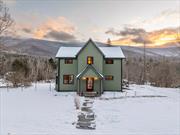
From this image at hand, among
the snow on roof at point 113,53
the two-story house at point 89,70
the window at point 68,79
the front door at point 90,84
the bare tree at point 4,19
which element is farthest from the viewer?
the snow on roof at point 113,53

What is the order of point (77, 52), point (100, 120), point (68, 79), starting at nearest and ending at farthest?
point (100, 120)
point (68, 79)
point (77, 52)

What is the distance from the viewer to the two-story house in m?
29.1

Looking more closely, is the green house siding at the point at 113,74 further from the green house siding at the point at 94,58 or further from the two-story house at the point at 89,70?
the green house siding at the point at 94,58

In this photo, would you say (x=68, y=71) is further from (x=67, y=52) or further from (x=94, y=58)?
(x=94, y=58)

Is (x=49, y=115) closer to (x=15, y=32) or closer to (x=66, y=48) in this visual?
(x=15, y=32)

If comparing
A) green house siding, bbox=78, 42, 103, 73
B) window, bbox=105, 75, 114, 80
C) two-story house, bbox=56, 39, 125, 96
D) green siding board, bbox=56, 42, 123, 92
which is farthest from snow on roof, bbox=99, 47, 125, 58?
window, bbox=105, 75, 114, 80

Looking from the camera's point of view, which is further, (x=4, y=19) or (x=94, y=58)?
(x=94, y=58)

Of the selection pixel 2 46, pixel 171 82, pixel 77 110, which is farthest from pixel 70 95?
pixel 171 82

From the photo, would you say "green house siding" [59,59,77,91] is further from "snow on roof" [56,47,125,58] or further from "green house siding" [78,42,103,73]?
"green house siding" [78,42,103,73]

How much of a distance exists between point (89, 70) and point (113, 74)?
4.07 m

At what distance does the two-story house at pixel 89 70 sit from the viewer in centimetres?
2908

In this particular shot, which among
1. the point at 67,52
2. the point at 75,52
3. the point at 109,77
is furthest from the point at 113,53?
the point at 67,52

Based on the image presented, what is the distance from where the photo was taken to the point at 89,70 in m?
28.5

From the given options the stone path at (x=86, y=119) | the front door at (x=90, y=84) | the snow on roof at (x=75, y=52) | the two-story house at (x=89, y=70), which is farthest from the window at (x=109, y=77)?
the stone path at (x=86, y=119)
